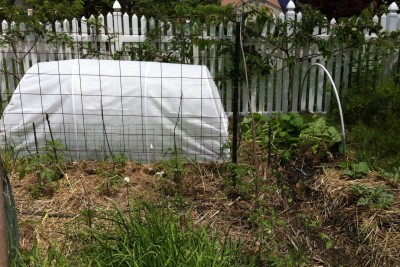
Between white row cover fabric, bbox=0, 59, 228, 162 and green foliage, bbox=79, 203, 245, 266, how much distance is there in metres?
1.67

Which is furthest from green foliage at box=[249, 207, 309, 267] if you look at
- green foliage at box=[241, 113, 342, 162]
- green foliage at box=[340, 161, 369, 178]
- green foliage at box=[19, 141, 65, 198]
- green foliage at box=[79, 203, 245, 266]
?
green foliage at box=[19, 141, 65, 198]

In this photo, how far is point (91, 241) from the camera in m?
3.23

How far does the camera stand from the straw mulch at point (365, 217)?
3463 mm

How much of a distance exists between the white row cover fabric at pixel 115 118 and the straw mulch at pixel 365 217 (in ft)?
3.69

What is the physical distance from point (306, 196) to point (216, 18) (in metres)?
3.44

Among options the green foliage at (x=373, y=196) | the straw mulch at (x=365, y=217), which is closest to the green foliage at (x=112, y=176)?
the straw mulch at (x=365, y=217)

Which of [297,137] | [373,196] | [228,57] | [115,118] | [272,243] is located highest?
[228,57]

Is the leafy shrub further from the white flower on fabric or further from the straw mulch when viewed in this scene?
the white flower on fabric

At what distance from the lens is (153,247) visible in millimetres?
2832

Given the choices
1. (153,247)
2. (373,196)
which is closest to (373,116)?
(373,196)

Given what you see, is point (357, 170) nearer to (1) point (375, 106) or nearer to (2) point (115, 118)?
(2) point (115, 118)

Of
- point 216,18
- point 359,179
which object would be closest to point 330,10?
point 216,18

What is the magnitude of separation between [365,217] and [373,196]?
0.78ft

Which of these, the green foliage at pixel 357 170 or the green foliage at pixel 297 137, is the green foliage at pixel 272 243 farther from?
the green foliage at pixel 297 137
